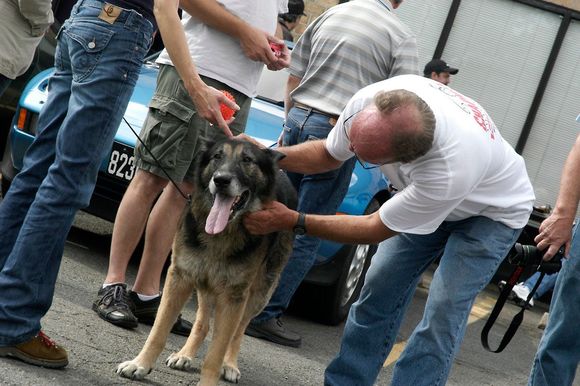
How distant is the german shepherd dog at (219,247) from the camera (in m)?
4.98

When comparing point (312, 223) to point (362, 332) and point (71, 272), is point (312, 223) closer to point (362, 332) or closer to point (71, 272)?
point (362, 332)

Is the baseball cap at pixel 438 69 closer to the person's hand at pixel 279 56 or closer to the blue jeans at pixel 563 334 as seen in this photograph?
the person's hand at pixel 279 56

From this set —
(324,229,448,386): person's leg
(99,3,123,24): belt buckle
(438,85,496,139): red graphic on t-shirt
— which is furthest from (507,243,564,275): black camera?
(99,3,123,24): belt buckle

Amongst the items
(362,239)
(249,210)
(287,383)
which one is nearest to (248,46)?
(249,210)

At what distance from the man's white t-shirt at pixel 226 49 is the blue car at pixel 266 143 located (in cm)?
117

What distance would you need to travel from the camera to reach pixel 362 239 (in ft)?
15.7

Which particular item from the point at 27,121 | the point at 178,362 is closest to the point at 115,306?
the point at 178,362

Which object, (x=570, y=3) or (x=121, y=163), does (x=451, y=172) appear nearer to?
(x=121, y=163)

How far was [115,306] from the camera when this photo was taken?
5660mm

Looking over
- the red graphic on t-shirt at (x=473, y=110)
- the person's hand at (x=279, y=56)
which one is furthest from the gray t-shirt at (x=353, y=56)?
the red graphic on t-shirt at (x=473, y=110)

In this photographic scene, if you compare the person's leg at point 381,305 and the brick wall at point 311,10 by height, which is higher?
the brick wall at point 311,10

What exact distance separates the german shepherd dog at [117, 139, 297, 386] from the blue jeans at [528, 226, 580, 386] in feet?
4.46

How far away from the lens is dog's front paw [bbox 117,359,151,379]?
4.83 meters

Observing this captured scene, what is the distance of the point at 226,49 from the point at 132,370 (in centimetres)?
175
